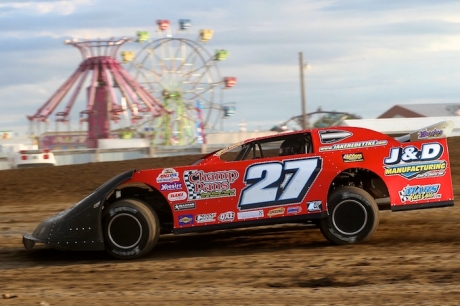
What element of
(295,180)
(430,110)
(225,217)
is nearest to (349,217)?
(295,180)

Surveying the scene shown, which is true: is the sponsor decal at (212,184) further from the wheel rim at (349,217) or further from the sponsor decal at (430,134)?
the sponsor decal at (430,134)

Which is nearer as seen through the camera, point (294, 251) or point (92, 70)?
point (294, 251)

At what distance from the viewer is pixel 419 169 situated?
7574mm

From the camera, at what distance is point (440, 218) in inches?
374

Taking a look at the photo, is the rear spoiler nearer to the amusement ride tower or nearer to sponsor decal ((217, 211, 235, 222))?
sponsor decal ((217, 211, 235, 222))

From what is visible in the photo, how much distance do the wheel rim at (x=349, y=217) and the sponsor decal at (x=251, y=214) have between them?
833 millimetres

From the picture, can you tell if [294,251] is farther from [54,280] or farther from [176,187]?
[54,280]

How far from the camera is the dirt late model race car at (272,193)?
7.47m

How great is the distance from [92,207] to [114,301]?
194 cm

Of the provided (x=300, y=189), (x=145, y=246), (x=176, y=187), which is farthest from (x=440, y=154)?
(x=145, y=246)

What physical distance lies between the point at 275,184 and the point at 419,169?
1.66 meters

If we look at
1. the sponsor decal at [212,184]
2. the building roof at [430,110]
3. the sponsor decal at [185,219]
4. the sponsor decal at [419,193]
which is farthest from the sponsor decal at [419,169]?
the building roof at [430,110]

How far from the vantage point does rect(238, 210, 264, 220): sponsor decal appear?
24.5 ft

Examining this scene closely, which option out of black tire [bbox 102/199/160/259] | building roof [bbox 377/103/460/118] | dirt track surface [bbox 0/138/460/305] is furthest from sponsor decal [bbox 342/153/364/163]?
building roof [bbox 377/103/460/118]
